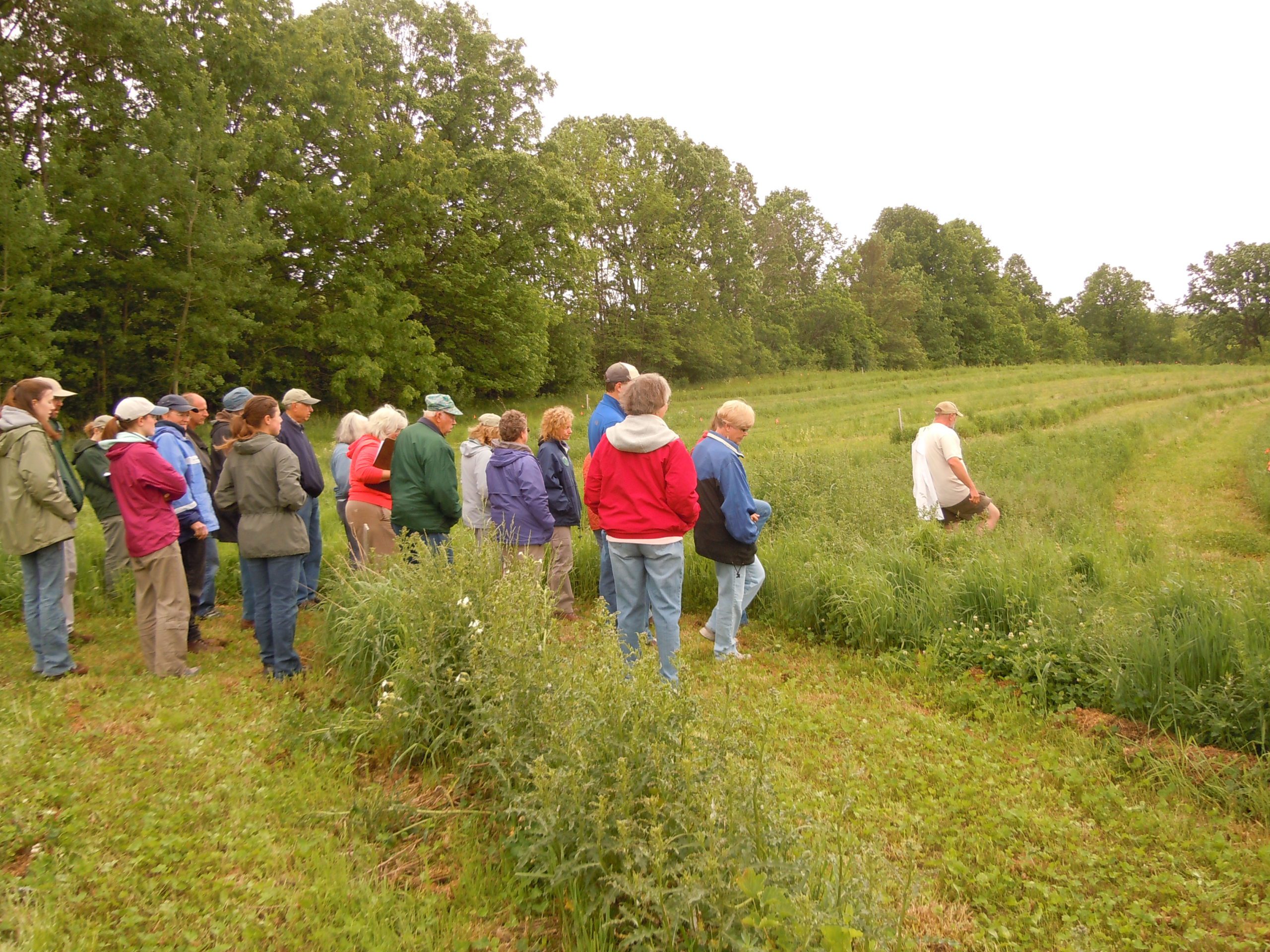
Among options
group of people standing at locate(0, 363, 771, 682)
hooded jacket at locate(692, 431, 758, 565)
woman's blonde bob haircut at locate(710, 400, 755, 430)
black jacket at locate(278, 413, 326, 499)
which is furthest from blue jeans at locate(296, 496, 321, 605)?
woman's blonde bob haircut at locate(710, 400, 755, 430)

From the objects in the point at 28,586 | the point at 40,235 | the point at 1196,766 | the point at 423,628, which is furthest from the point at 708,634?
the point at 40,235

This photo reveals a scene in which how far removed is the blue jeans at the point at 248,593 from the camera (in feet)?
18.9

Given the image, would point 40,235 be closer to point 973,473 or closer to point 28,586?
point 28,586

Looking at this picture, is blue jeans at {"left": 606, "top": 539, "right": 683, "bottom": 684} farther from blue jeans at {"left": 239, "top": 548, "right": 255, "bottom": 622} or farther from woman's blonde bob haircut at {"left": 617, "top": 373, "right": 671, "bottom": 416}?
blue jeans at {"left": 239, "top": 548, "right": 255, "bottom": 622}

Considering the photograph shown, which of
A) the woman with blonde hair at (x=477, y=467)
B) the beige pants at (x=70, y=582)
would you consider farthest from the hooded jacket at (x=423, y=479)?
the beige pants at (x=70, y=582)

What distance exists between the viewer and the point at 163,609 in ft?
17.8

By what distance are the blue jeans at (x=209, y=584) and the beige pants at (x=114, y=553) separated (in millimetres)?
658

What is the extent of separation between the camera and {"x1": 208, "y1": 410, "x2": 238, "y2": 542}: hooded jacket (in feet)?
23.0

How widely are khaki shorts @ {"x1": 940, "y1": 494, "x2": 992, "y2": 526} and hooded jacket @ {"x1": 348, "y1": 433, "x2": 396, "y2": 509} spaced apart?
5.65 m

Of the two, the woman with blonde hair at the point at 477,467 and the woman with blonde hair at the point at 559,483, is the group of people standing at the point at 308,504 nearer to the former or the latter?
the woman with blonde hair at the point at 559,483

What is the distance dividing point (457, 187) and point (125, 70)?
9.10 m

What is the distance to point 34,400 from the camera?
5445 mm

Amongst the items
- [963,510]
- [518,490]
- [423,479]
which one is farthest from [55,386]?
[963,510]

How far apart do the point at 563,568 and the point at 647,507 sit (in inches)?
94.1
